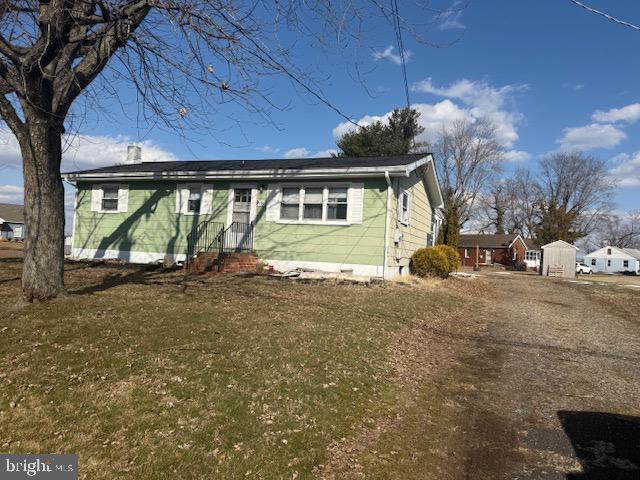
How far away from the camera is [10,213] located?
194 feet

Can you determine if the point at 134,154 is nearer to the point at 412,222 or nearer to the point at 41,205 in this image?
the point at 412,222

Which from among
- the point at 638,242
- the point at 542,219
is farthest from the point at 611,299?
the point at 638,242

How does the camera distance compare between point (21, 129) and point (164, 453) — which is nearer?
point (164, 453)

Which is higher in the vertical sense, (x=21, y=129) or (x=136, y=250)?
(x=21, y=129)

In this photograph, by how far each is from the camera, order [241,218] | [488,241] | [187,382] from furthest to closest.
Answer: [488,241], [241,218], [187,382]

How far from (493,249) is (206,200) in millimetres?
51168

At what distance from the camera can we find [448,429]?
4.18m

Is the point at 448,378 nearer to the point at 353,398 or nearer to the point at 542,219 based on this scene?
the point at 353,398

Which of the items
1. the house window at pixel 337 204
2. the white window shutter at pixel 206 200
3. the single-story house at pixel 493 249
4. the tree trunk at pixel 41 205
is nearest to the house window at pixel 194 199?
the white window shutter at pixel 206 200

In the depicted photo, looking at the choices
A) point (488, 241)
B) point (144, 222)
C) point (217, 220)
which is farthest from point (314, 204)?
point (488, 241)

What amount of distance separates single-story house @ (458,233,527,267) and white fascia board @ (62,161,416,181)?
4610cm

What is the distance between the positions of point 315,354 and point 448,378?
169cm

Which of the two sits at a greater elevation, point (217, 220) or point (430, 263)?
point (217, 220)

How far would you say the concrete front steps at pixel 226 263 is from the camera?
1329 centimetres
